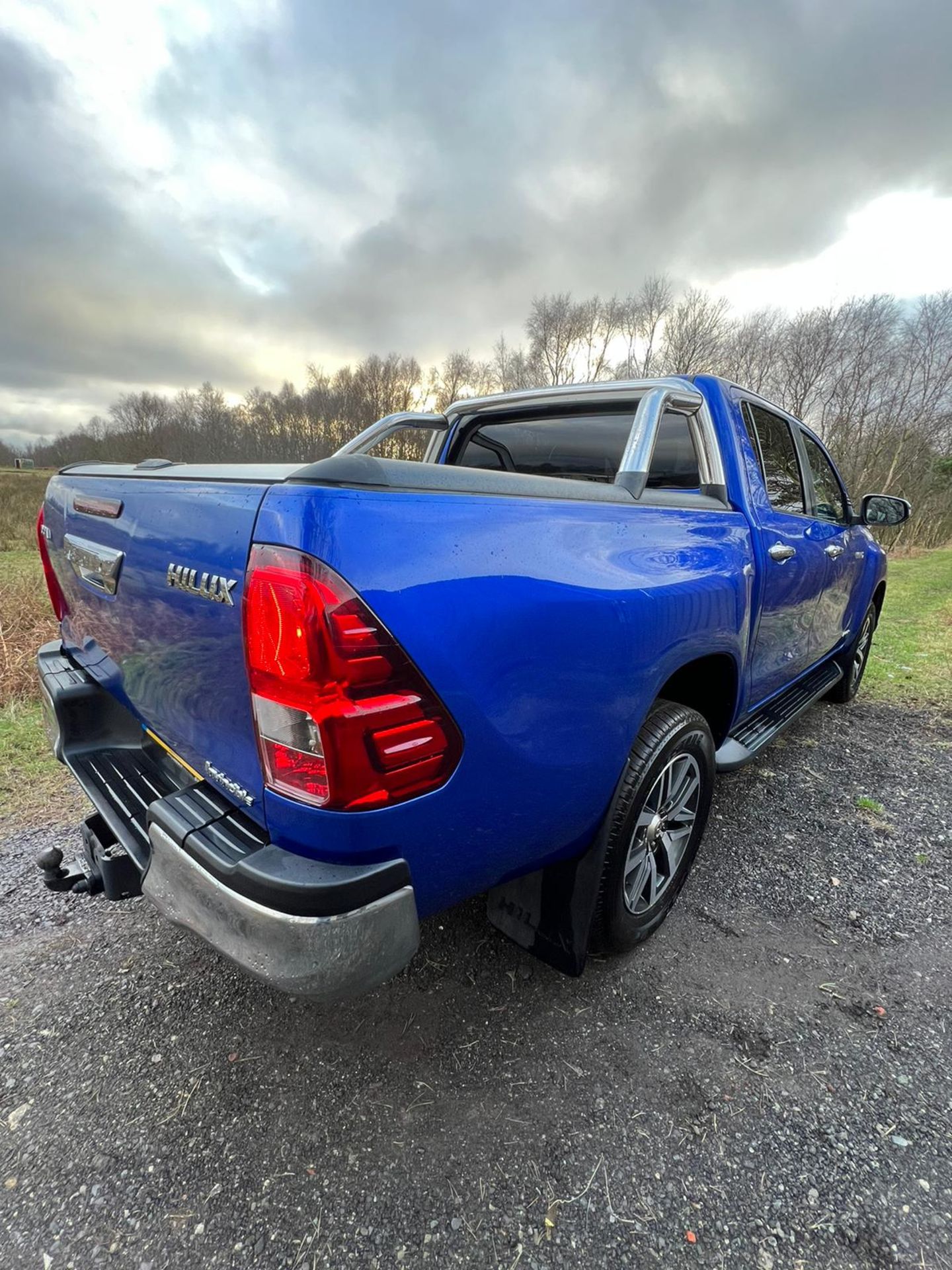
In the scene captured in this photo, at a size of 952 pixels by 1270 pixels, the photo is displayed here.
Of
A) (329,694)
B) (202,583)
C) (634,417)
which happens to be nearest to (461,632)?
(329,694)

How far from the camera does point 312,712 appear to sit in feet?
3.95

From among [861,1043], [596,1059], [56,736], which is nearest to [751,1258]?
[596,1059]

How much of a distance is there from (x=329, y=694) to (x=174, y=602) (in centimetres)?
60

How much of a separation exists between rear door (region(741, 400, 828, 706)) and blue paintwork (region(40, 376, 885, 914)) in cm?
72

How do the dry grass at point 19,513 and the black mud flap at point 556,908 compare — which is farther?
the dry grass at point 19,513

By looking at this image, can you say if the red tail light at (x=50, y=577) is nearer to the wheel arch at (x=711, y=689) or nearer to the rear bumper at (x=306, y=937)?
the rear bumper at (x=306, y=937)

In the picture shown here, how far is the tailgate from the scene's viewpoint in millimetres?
1344

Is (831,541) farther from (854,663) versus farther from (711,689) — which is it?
(854,663)

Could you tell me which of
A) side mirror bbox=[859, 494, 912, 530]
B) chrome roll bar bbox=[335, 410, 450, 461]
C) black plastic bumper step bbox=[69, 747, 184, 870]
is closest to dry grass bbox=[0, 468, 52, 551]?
chrome roll bar bbox=[335, 410, 450, 461]

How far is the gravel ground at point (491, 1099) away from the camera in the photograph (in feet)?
4.65

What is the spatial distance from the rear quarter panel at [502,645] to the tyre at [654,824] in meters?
0.14

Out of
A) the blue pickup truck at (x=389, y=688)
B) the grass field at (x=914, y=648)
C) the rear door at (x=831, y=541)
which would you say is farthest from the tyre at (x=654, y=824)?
the grass field at (x=914, y=648)

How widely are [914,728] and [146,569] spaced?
509 centimetres

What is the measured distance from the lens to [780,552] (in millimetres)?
2807
